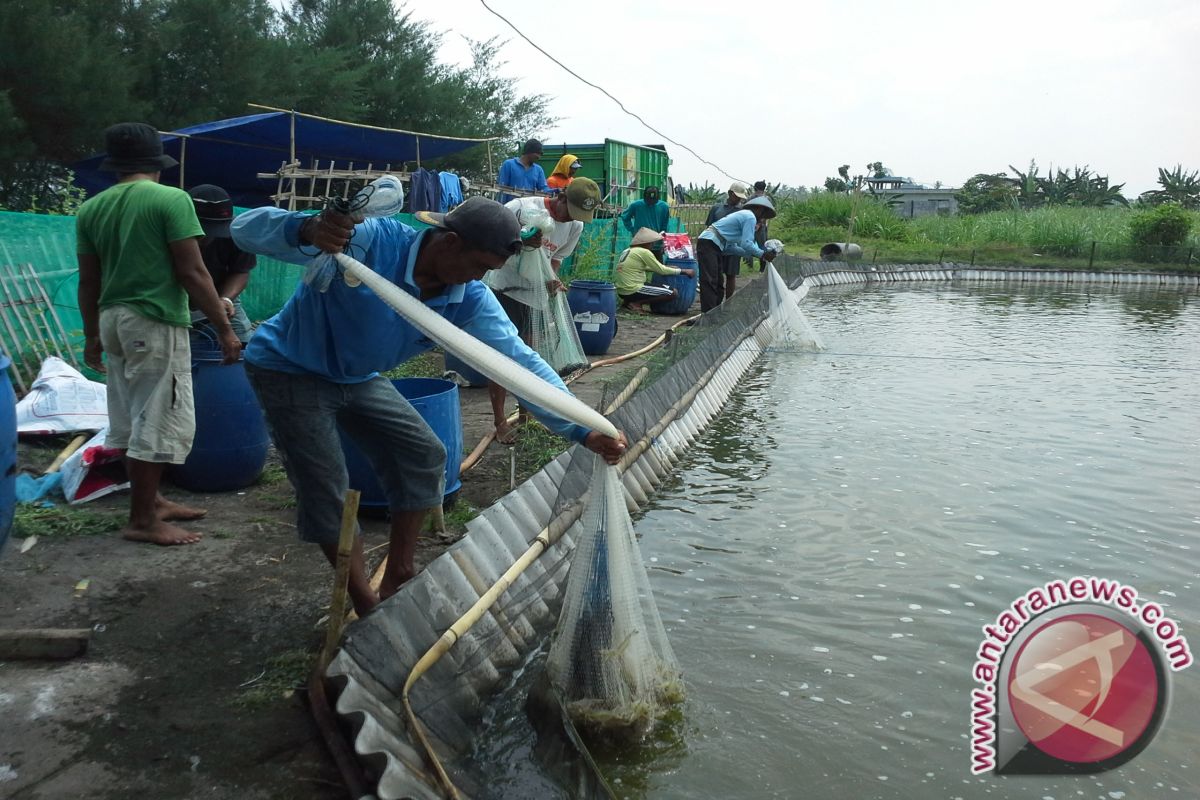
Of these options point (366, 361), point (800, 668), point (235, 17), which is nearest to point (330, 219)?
point (366, 361)

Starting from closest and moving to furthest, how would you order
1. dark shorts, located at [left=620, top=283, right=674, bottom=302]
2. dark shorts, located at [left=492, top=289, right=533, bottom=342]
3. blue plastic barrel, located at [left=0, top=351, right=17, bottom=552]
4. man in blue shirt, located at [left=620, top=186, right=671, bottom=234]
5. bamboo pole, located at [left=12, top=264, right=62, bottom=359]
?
blue plastic barrel, located at [left=0, top=351, right=17, bottom=552] → bamboo pole, located at [left=12, top=264, right=62, bottom=359] → dark shorts, located at [left=492, top=289, right=533, bottom=342] → dark shorts, located at [left=620, top=283, right=674, bottom=302] → man in blue shirt, located at [left=620, top=186, right=671, bottom=234]

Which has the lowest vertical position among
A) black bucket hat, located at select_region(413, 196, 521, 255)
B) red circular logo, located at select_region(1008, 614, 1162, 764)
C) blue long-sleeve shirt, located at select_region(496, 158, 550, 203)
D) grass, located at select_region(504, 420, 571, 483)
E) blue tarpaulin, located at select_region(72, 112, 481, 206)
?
red circular logo, located at select_region(1008, 614, 1162, 764)

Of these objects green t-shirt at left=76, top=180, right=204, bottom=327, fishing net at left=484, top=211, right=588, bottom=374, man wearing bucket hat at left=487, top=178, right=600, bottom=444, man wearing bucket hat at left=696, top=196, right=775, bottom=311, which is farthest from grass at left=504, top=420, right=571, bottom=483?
man wearing bucket hat at left=696, top=196, right=775, bottom=311

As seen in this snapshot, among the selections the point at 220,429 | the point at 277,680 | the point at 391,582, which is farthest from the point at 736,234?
the point at 277,680

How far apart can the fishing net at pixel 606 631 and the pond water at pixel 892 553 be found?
201 mm

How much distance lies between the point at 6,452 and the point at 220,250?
1784 mm

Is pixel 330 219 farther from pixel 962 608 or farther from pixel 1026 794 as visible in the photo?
pixel 962 608

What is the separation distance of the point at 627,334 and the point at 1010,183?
47060 millimetres

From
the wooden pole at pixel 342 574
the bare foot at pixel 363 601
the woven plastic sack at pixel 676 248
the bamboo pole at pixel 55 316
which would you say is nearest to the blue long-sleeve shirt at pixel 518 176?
the woven plastic sack at pixel 676 248

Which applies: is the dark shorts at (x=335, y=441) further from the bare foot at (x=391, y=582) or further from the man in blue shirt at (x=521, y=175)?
the man in blue shirt at (x=521, y=175)

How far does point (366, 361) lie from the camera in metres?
3.26

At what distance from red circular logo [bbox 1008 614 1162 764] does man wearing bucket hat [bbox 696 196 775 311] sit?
838 cm

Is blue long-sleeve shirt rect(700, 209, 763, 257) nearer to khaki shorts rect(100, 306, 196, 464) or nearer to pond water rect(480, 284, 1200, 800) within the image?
pond water rect(480, 284, 1200, 800)

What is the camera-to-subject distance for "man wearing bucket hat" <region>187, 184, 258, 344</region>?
490cm
